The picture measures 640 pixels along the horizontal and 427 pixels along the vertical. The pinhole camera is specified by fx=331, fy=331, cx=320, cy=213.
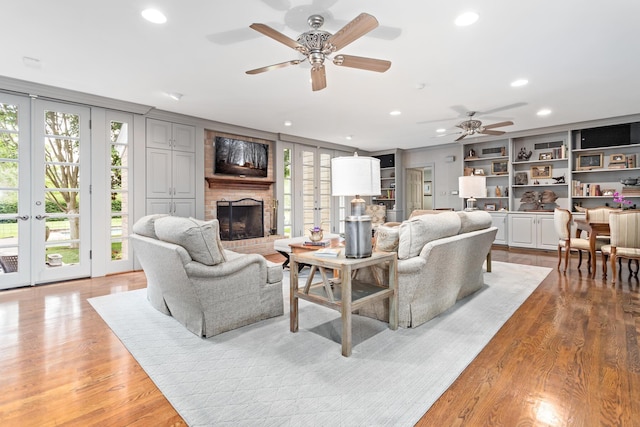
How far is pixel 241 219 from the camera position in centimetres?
625

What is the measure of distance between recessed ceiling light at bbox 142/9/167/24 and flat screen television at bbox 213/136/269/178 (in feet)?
11.1

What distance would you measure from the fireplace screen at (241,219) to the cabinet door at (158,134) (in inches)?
53.0

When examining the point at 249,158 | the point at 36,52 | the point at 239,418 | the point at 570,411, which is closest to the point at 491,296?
the point at 570,411

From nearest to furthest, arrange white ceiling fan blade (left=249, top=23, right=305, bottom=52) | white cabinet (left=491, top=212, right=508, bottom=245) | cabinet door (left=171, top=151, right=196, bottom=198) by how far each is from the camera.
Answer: white ceiling fan blade (left=249, top=23, right=305, bottom=52)
cabinet door (left=171, top=151, right=196, bottom=198)
white cabinet (left=491, top=212, right=508, bottom=245)

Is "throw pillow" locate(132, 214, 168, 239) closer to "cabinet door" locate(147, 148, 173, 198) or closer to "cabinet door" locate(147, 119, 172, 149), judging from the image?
"cabinet door" locate(147, 148, 173, 198)

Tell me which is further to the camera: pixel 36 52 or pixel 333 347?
pixel 36 52

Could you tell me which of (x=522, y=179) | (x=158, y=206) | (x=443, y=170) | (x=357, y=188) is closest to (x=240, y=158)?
(x=158, y=206)

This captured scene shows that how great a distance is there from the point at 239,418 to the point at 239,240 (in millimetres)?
4537

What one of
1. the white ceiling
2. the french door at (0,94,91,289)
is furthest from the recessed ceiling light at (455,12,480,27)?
the french door at (0,94,91,289)

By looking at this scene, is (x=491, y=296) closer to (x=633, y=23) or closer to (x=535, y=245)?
(x=633, y=23)

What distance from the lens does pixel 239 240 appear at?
5.94 m

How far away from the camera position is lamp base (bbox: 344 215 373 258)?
2.37m

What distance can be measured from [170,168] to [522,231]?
22.2ft

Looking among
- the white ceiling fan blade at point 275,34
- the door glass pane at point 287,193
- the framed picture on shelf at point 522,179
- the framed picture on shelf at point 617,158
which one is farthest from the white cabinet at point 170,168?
Result: the framed picture on shelf at point 617,158
